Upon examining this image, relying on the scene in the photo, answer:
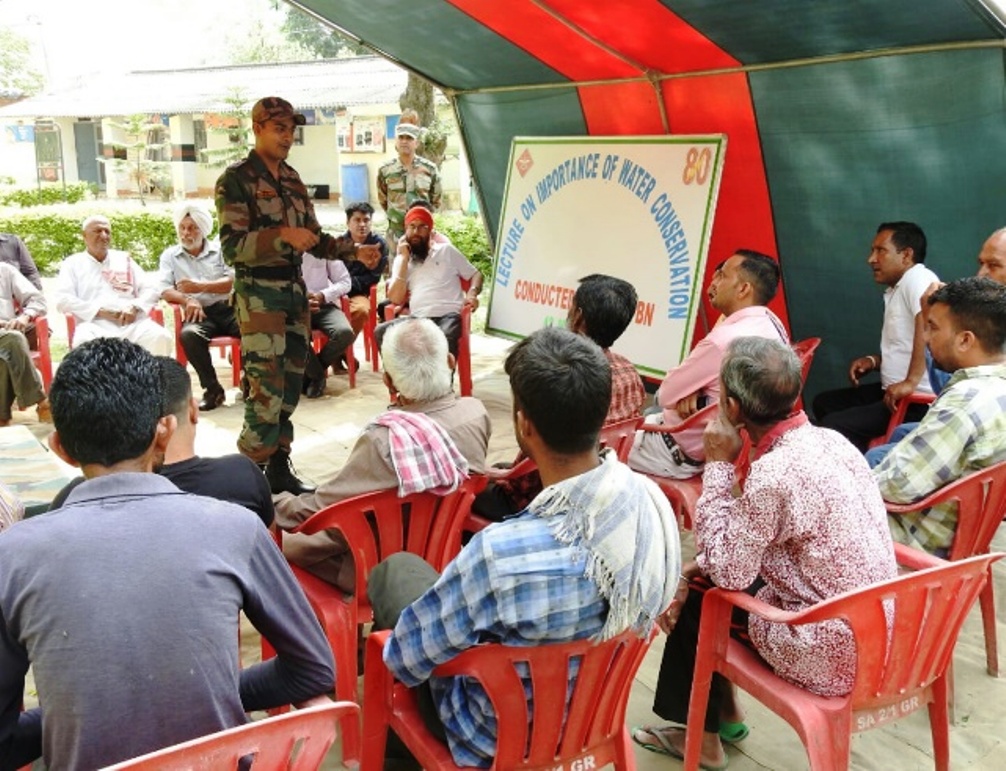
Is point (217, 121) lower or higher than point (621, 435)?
higher

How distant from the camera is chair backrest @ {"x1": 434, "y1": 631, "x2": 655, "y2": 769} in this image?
176 cm

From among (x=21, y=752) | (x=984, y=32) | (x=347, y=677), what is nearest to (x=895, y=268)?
(x=984, y=32)

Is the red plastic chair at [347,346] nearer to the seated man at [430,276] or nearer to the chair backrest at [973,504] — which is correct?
the seated man at [430,276]

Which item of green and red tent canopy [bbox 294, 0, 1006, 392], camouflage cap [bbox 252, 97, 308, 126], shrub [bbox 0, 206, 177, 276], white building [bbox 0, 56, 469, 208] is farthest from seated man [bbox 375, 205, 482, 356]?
white building [bbox 0, 56, 469, 208]

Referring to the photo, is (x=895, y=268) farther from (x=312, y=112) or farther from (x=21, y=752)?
(x=312, y=112)

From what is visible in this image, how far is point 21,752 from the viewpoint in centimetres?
157

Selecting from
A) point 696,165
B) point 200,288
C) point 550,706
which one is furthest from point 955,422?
point 200,288

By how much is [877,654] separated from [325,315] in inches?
204

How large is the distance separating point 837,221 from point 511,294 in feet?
8.21

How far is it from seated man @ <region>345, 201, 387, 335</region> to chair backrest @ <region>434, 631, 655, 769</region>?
17.0 ft

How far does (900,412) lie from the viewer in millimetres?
3977

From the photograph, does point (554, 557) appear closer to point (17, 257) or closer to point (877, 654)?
point (877, 654)

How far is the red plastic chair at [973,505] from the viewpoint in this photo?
2598 mm

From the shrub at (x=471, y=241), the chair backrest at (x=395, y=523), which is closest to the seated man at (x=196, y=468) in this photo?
the chair backrest at (x=395, y=523)
